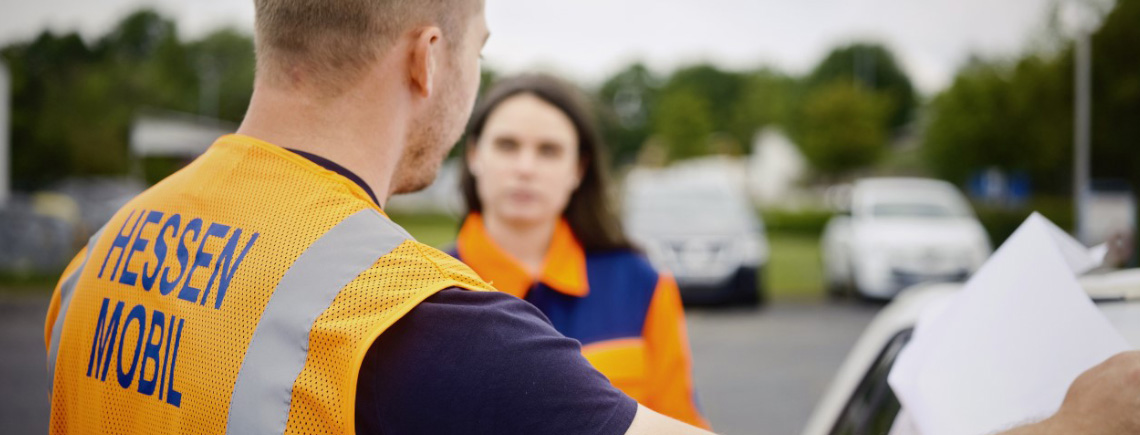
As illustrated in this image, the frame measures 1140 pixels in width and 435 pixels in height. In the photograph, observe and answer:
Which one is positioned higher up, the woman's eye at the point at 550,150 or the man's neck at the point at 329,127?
the man's neck at the point at 329,127

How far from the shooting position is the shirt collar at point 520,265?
7.41 ft

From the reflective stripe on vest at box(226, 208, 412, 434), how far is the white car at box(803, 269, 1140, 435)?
125cm

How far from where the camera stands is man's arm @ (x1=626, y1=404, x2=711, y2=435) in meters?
0.99

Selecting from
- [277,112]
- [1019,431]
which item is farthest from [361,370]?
[1019,431]

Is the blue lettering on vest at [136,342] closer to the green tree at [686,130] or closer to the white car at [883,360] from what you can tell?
the white car at [883,360]

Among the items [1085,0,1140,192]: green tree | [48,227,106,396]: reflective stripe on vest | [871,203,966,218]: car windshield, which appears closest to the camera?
[48,227,106,396]: reflective stripe on vest

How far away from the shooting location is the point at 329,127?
117 cm

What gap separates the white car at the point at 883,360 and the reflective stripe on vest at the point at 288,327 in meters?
1.25

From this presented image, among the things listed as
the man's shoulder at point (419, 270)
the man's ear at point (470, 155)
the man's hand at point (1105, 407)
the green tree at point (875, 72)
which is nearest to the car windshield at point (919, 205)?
the man's ear at point (470, 155)

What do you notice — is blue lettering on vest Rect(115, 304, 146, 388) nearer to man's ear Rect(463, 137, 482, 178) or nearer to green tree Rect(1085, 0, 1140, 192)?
man's ear Rect(463, 137, 482, 178)

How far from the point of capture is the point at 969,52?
30156 millimetres

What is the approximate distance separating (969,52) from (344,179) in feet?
109

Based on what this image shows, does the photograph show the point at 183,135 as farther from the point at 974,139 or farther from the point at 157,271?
the point at 157,271

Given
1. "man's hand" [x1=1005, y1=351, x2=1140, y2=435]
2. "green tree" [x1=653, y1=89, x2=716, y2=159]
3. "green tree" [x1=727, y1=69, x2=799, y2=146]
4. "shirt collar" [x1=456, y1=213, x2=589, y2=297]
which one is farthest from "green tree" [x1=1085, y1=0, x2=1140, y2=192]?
"green tree" [x1=653, y1=89, x2=716, y2=159]
